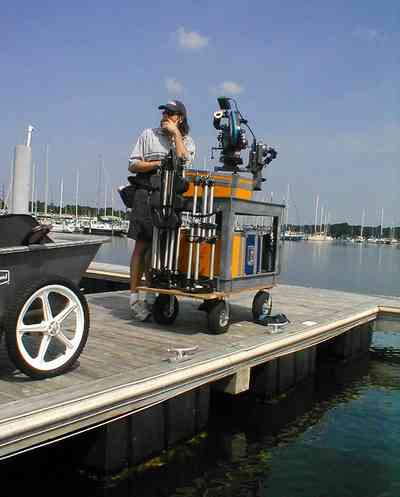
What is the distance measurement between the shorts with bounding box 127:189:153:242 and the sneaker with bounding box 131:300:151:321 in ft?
2.50

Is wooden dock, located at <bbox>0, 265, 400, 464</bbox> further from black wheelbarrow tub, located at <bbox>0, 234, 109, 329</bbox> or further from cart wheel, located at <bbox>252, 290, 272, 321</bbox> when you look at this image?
black wheelbarrow tub, located at <bbox>0, 234, 109, 329</bbox>

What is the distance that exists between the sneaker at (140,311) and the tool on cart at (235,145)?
67.0 inches

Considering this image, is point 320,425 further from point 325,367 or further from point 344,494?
point 325,367

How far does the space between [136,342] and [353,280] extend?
24500mm

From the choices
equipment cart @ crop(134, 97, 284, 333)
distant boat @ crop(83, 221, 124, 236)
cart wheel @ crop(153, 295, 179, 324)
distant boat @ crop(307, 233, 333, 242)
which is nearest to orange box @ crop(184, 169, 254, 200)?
equipment cart @ crop(134, 97, 284, 333)

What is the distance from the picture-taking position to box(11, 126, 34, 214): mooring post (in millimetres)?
6281

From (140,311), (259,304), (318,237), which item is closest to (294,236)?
(318,237)

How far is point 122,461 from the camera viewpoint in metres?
3.95

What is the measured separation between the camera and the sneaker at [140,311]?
229 inches

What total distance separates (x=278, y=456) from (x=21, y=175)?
419cm

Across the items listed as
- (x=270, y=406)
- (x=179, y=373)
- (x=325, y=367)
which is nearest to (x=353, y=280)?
(x=325, y=367)

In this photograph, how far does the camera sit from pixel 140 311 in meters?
5.82

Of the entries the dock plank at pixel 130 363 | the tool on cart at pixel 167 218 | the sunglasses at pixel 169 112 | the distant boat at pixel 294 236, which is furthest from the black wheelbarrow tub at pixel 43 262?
the distant boat at pixel 294 236

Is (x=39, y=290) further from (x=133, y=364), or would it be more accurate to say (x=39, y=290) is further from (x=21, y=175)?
(x=21, y=175)
